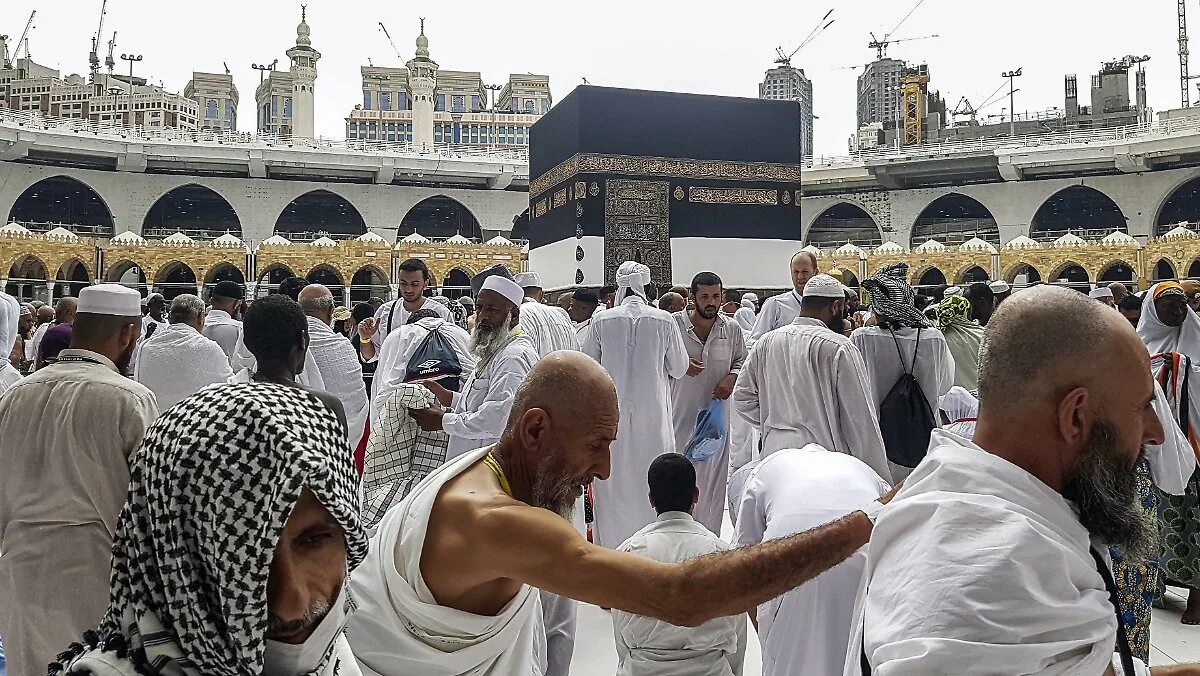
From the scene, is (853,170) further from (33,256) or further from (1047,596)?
(1047,596)

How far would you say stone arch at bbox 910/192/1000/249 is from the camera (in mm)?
24922

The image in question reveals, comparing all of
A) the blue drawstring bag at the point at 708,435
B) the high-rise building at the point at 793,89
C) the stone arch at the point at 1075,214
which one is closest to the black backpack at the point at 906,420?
the blue drawstring bag at the point at 708,435

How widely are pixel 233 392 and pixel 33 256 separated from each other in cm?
2052

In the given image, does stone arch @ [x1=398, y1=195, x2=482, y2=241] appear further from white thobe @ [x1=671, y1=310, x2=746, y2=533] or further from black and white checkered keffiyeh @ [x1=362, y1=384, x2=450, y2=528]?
black and white checkered keffiyeh @ [x1=362, y1=384, x2=450, y2=528]

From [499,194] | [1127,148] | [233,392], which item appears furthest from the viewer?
[499,194]

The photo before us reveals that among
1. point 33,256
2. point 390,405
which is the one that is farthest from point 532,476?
point 33,256

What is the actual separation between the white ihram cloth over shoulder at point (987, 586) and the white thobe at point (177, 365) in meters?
2.69

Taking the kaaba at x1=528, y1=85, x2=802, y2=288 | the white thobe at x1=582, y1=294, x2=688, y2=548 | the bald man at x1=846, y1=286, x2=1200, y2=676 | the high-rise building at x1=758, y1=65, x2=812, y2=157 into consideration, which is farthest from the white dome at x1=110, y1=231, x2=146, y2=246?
the high-rise building at x1=758, y1=65, x2=812, y2=157

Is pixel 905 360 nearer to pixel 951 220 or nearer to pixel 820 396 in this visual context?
pixel 820 396

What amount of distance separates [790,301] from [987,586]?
432 centimetres

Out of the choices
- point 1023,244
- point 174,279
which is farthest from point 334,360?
point 174,279

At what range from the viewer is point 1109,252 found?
18.5m

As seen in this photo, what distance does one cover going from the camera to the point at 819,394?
2.84 meters

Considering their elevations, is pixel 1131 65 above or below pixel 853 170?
above
